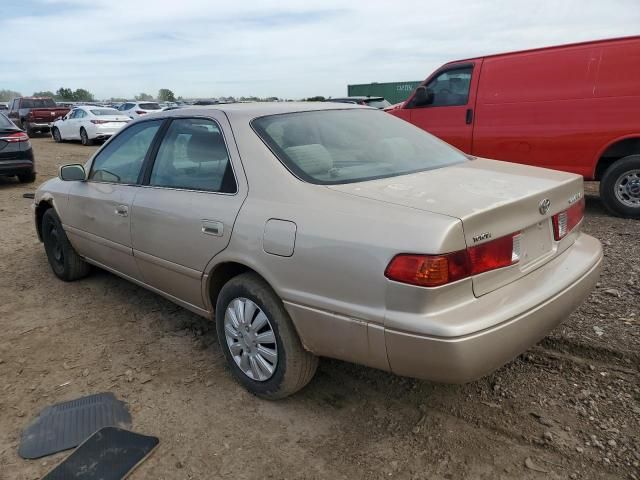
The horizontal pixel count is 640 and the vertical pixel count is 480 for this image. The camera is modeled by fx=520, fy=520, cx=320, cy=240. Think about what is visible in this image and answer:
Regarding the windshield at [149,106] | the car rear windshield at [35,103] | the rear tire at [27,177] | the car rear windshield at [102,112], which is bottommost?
the rear tire at [27,177]

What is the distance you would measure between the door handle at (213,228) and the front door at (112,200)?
3.10 feet

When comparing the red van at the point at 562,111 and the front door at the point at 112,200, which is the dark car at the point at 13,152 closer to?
the front door at the point at 112,200

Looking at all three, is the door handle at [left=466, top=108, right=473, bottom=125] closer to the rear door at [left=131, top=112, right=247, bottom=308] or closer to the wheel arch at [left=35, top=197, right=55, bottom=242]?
the rear door at [left=131, top=112, right=247, bottom=308]

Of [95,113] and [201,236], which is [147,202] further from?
[95,113]

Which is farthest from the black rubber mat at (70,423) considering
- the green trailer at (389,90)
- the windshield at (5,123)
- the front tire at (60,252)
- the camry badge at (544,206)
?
the green trailer at (389,90)

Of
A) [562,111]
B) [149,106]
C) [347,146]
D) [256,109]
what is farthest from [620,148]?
[149,106]

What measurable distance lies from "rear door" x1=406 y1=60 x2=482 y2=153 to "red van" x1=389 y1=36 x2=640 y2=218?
0.5 inches

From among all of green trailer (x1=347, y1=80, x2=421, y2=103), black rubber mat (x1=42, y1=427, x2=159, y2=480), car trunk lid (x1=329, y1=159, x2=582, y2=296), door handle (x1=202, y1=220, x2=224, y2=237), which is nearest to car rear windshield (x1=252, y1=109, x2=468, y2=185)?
car trunk lid (x1=329, y1=159, x2=582, y2=296)

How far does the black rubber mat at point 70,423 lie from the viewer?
2551mm

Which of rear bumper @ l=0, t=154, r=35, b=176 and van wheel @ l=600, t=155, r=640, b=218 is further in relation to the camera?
rear bumper @ l=0, t=154, r=35, b=176

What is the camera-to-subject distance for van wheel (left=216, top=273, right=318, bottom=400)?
102 inches

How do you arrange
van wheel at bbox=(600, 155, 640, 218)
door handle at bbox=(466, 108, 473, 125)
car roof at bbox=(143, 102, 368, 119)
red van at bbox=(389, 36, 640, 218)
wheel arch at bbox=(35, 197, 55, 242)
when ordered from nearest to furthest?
car roof at bbox=(143, 102, 368, 119) → wheel arch at bbox=(35, 197, 55, 242) → red van at bbox=(389, 36, 640, 218) → van wheel at bbox=(600, 155, 640, 218) → door handle at bbox=(466, 108, 473, 125)

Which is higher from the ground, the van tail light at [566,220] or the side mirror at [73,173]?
the side mirror at [73,173]

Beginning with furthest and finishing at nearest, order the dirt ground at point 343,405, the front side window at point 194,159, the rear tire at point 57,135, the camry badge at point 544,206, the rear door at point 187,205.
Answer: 1. the rear tire at point 57,135
2. the front side window at point 194,159
3. the rear door at point 187,205
4. the camry badge at point 544,206
5. the dirt ground at point 343,405
